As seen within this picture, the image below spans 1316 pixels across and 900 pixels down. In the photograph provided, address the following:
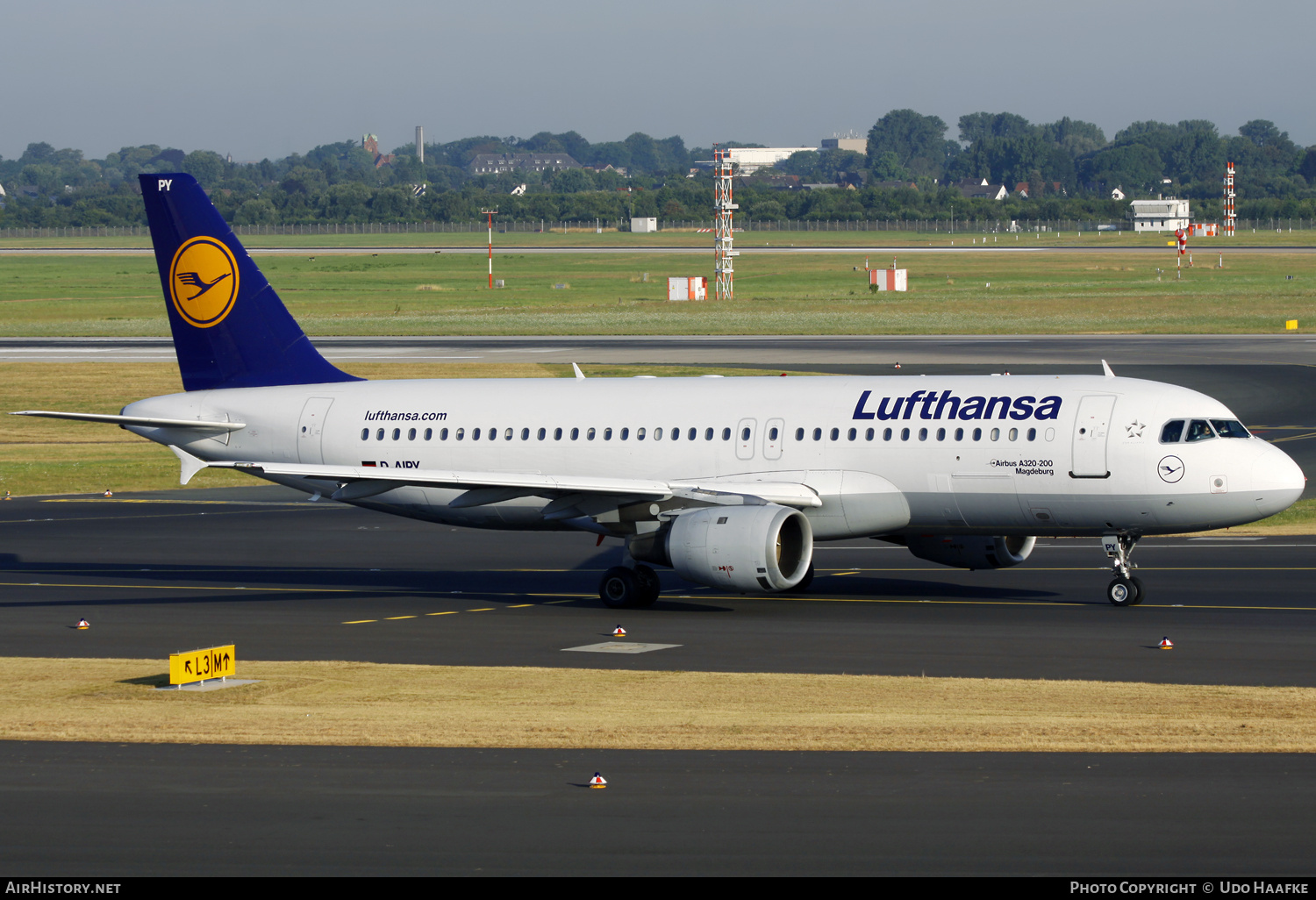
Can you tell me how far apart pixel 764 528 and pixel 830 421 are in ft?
12.7

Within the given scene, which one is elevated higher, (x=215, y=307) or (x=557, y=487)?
(x=215, y=307)

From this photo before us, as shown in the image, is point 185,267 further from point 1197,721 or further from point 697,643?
point 1197,721

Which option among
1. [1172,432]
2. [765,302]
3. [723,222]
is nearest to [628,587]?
[1172,432]

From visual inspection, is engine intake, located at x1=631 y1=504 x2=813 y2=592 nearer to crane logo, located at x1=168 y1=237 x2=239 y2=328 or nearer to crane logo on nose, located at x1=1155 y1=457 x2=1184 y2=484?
crane logo on nose, located at x1=1155 y1=457 x2=1184 y2=484

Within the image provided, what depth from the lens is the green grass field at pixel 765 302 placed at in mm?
117375

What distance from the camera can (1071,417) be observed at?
111ft

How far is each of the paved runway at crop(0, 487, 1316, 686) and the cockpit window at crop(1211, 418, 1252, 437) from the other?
3524mm

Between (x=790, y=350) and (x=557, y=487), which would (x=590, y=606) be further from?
(x=790, y=350)

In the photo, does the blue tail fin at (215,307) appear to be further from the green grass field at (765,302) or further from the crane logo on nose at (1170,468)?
the green grass field at (765,302)

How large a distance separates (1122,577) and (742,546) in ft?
26.6

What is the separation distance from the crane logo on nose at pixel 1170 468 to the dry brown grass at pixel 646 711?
323 inches

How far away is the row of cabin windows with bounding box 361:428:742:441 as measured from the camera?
119 ft

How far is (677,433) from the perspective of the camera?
36.5 m

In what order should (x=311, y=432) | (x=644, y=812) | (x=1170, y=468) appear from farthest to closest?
(x=311, y=432)
(x=1170, y=468)
(x=644, y=812)
